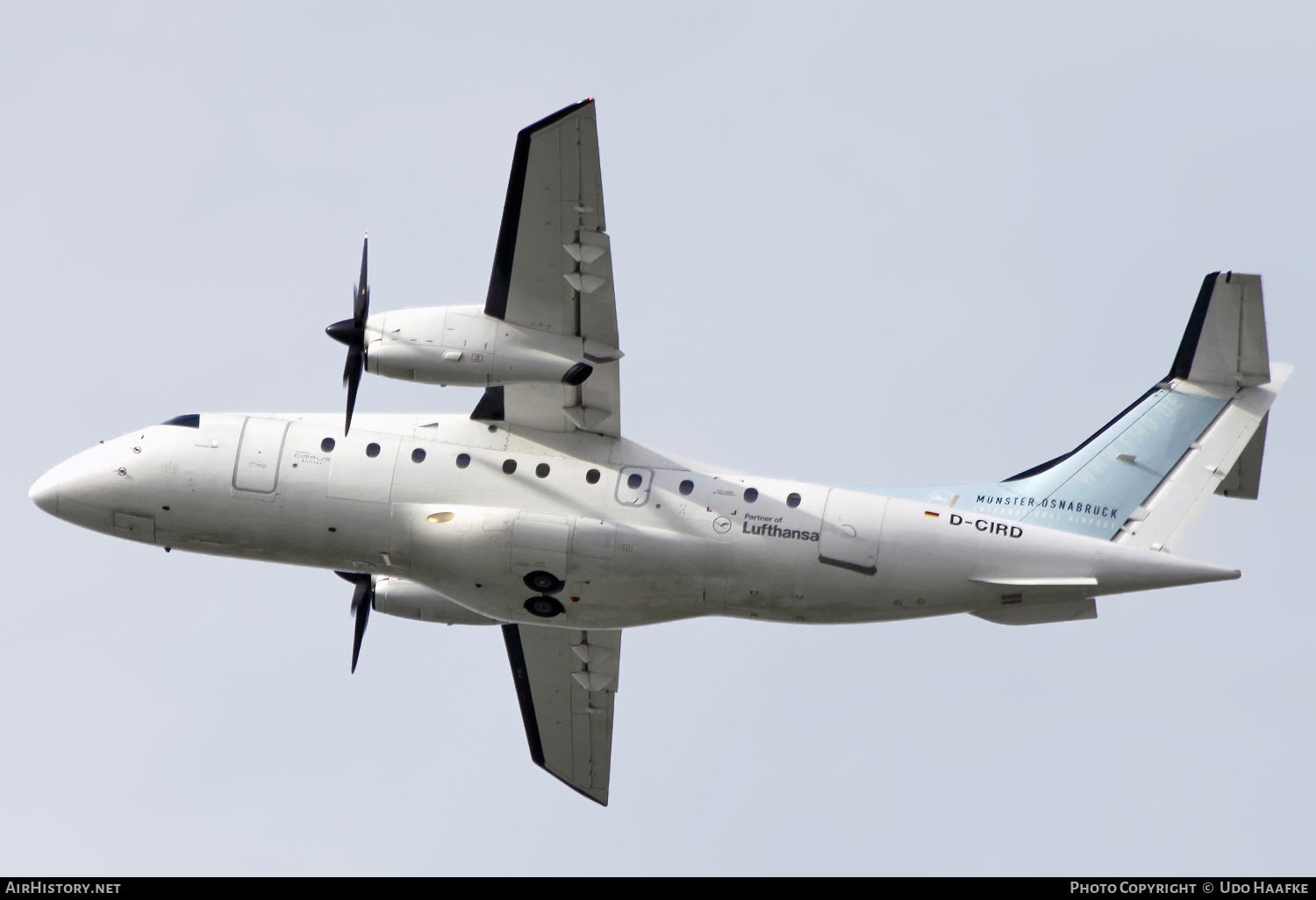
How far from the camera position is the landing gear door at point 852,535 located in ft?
80.3

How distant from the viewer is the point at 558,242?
78.9 ft

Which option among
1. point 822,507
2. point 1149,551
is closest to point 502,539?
point 822,507

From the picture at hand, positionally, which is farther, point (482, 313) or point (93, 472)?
point (93, 472)

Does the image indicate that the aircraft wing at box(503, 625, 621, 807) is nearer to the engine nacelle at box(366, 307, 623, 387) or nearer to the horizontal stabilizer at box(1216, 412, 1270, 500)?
the engine nacelle at box(366, 307, 623, 387)

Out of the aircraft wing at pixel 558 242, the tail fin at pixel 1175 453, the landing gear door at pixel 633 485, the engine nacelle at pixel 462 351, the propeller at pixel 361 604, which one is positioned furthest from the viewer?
the propeller at pixel 361 604

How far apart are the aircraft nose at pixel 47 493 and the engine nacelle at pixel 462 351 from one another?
5986 mm

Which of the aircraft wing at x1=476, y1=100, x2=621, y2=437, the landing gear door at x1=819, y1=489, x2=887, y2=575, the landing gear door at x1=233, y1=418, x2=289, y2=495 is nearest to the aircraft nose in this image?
the landing gear door at x1=233, y1=418, x2=289, y2=495

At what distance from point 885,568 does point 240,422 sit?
10.3m

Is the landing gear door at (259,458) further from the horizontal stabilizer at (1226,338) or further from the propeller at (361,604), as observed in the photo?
the horizontal stabilizer at (1226,338)

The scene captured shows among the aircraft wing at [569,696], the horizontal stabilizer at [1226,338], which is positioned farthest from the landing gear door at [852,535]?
the horizontal stabilizer at [1226,338]

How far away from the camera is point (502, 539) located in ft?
80.6

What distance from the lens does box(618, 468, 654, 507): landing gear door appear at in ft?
82.2

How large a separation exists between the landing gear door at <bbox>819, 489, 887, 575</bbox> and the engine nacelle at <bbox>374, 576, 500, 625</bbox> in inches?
264
